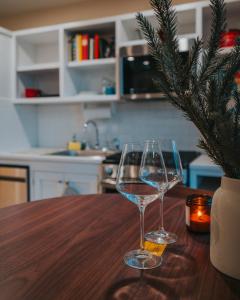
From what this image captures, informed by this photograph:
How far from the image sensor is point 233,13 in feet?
8.32

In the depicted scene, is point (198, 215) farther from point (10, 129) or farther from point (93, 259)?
point (10, 129)

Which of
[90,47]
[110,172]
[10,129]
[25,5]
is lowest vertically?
[110,172]

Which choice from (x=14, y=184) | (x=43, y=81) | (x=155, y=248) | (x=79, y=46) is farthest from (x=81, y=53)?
(x=155, y=248)

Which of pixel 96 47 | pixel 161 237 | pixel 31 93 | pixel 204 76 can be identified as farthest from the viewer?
pixel 31 93

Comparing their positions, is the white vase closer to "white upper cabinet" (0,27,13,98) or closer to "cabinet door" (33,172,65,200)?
"cabinet door" (33,172,65,200)

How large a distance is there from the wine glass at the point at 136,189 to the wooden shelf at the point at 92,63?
2.14 meters

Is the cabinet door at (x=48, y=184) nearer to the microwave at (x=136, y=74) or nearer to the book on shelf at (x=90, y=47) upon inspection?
the microwave at (x=136, y=74)

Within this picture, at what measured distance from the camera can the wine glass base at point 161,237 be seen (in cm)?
76

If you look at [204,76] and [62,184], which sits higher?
[204,76]

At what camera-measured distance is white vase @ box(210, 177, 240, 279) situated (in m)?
0.55

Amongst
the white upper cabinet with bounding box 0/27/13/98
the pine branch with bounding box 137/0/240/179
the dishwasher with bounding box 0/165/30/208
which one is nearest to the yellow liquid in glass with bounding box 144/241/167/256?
the pine branch with bounding box 137/0/240/179

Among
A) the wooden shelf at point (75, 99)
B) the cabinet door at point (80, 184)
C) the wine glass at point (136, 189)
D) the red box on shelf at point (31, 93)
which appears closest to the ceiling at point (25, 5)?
the red box on shelf at point (31, 93)

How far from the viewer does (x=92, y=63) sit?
2.78 m

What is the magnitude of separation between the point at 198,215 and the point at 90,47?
238cm
